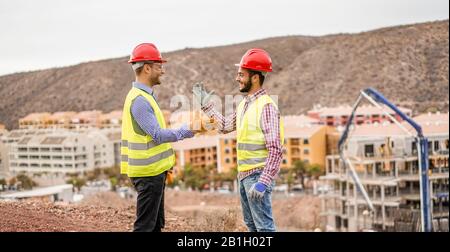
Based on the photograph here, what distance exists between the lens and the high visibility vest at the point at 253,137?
4.19m

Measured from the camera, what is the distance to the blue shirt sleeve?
13.8 ft

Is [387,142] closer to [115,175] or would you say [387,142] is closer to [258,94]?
[115,175]

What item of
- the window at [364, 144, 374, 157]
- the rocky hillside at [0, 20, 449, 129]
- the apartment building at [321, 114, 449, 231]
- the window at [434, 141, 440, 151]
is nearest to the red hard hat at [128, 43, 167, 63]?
the apartment building at [321, 114, 449, 231]

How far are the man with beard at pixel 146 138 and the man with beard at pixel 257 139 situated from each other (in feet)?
1.24

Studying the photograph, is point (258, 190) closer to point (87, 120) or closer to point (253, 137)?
point (253, 137)

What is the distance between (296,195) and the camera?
136ft

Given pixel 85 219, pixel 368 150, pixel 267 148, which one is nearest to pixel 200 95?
pixel 267 148

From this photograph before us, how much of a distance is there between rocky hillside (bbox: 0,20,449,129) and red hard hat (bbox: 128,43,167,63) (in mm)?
45044

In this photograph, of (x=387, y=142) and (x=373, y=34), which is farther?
(x=373, y=34)

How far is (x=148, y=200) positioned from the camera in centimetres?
433

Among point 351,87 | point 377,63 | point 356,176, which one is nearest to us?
point 356,176

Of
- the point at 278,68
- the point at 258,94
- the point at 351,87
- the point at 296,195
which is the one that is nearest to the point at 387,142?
the point at 296,195
